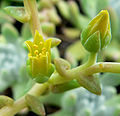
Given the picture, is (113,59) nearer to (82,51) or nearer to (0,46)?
(82,51)

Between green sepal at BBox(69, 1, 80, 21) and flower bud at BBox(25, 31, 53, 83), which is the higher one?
flower bud at BBox(25, 31, 53, 83)

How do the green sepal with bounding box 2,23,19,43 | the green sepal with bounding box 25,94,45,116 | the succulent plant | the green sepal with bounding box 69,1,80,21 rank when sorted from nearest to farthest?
the green sepal with bounding box 25,94,45,116
the succulent plant
the green sepal with bounding box 2,23,19,43
the green sepal with bounding box 69,1,80,21

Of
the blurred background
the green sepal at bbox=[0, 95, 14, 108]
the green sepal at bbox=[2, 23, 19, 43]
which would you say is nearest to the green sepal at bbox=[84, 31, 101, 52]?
the blurred background

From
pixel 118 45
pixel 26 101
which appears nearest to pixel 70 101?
pixel 26 101

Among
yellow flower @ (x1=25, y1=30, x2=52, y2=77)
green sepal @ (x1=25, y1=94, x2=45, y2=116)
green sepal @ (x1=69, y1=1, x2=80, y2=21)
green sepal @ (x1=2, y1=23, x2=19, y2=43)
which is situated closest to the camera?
yellow flower @ (x1=25, y1=30, x2=52, y2=77)

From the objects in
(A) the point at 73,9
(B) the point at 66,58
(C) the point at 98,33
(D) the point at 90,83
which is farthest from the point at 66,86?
(A) the point at 73,9

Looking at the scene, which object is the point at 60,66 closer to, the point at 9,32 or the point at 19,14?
the point at 19,14

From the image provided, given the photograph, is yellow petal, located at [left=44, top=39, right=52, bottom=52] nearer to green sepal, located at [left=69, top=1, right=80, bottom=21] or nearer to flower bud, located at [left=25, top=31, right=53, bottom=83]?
flower bud, located at [left=25, top=31, right=53, bottom=83]
